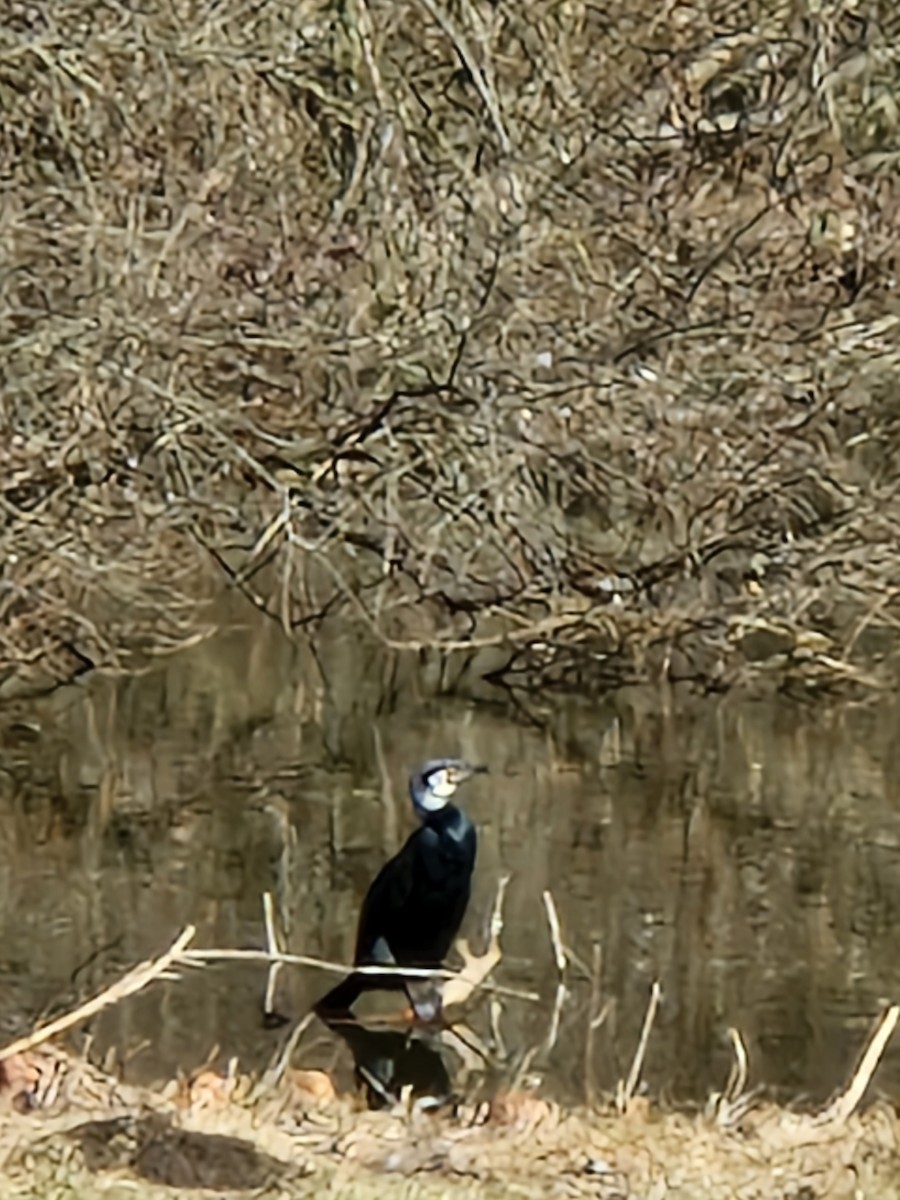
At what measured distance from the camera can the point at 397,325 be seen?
392 inches

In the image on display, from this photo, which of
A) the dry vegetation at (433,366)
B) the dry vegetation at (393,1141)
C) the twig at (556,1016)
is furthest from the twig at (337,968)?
the dry vegetation at (433,366)

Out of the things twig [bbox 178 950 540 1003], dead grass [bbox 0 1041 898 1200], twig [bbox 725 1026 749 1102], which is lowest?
dead grass [bbox 0 1041 898 1200]

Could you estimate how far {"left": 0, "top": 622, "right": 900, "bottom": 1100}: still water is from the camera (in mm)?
6148

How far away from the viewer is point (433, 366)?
9.98 meters

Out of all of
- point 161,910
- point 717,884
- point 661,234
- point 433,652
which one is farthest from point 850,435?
point 161,910

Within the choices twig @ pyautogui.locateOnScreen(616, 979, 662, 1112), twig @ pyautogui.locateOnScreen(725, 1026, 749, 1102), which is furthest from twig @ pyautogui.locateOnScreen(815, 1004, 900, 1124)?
twig @ pyautogui.locateOnScreen(616, 979, 662, 1112)

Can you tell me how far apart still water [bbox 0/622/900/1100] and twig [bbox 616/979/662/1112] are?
43mm

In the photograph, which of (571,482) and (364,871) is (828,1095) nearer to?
(364,871)

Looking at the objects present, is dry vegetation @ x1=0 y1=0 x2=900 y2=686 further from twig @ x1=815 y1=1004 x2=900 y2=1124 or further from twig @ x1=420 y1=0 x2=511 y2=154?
twig @ x1=815 y1=1004 x2=900 y2=1124

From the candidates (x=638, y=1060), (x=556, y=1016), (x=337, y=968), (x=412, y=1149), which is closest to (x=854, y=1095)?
(x=638, y=1060)

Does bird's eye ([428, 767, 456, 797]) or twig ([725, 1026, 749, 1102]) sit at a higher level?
bird's eye ([428, 767, 456, 797])

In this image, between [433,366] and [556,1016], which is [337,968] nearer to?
[556,1016]

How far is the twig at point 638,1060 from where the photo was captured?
505 centimetres

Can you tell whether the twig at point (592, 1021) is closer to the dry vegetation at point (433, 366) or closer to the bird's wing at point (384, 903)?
the bird's wing at point (384, 903)
